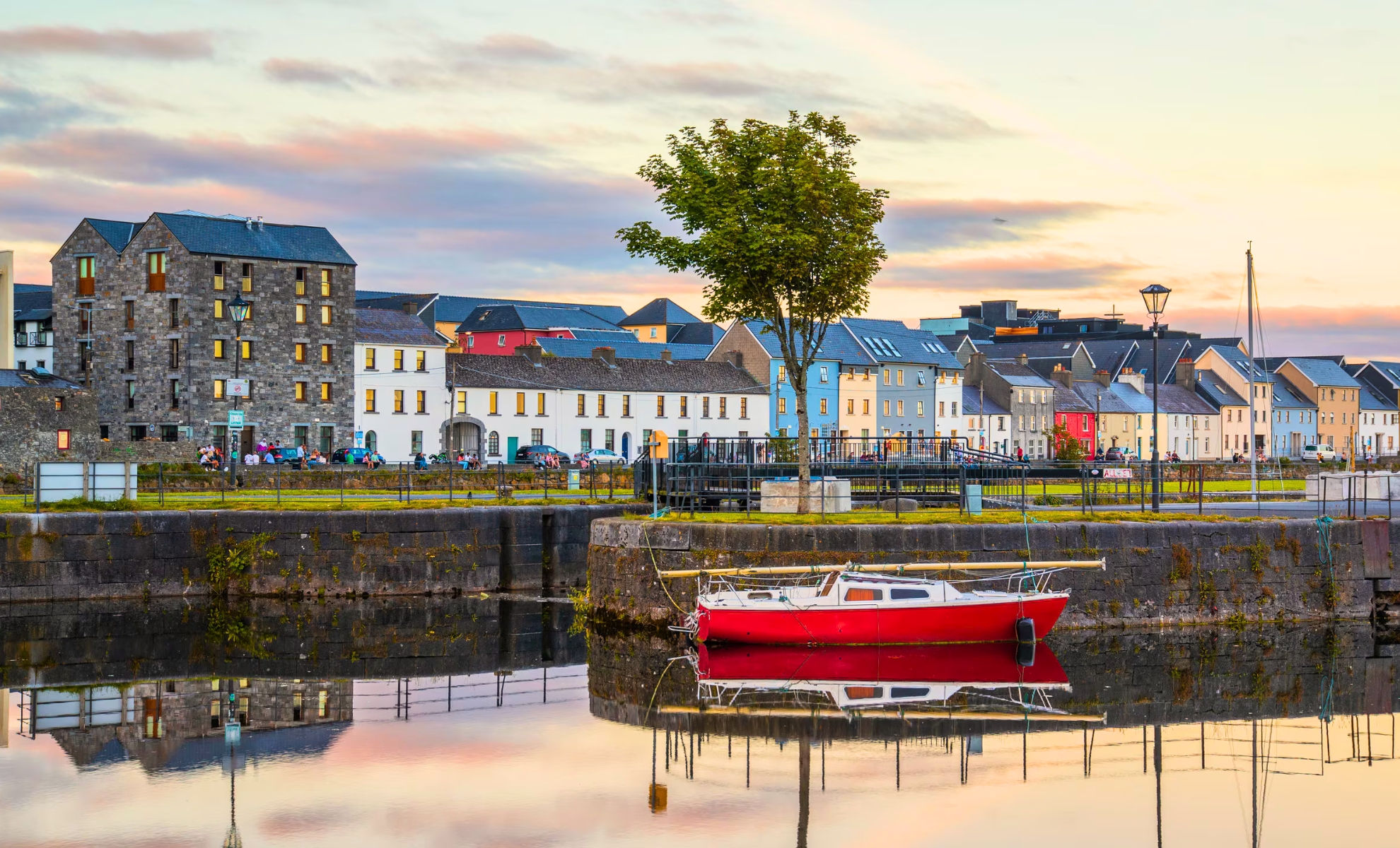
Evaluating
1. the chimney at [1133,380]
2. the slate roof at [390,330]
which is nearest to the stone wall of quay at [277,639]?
the slate roof at [390,330]

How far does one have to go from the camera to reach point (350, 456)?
78.8 meters

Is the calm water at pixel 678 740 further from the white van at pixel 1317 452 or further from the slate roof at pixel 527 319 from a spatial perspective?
the white van at pixel 1317 452

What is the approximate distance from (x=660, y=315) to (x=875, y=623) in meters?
129

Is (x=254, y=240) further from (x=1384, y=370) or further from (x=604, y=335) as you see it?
(x=1384, y=370)

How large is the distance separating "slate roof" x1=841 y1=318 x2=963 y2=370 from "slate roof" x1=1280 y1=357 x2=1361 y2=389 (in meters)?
50.3

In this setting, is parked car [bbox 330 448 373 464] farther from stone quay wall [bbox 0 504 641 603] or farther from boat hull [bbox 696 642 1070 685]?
boat hull [bbox 696 642 1070 685]

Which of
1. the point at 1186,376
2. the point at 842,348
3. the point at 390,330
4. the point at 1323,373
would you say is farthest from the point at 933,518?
the point at 1323,373

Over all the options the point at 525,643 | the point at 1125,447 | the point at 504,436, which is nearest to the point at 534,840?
the point at 525,643

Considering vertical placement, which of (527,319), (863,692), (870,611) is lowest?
(863,692)

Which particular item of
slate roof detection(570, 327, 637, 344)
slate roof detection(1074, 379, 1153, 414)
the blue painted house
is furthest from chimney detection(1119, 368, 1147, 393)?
slate roof detection(570, 327, 637, 344)

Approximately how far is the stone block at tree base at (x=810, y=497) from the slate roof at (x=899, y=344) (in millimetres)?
79148

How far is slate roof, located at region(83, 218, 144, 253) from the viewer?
84000mm

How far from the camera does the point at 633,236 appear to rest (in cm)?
3853

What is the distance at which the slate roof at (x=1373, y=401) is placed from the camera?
534 feet
